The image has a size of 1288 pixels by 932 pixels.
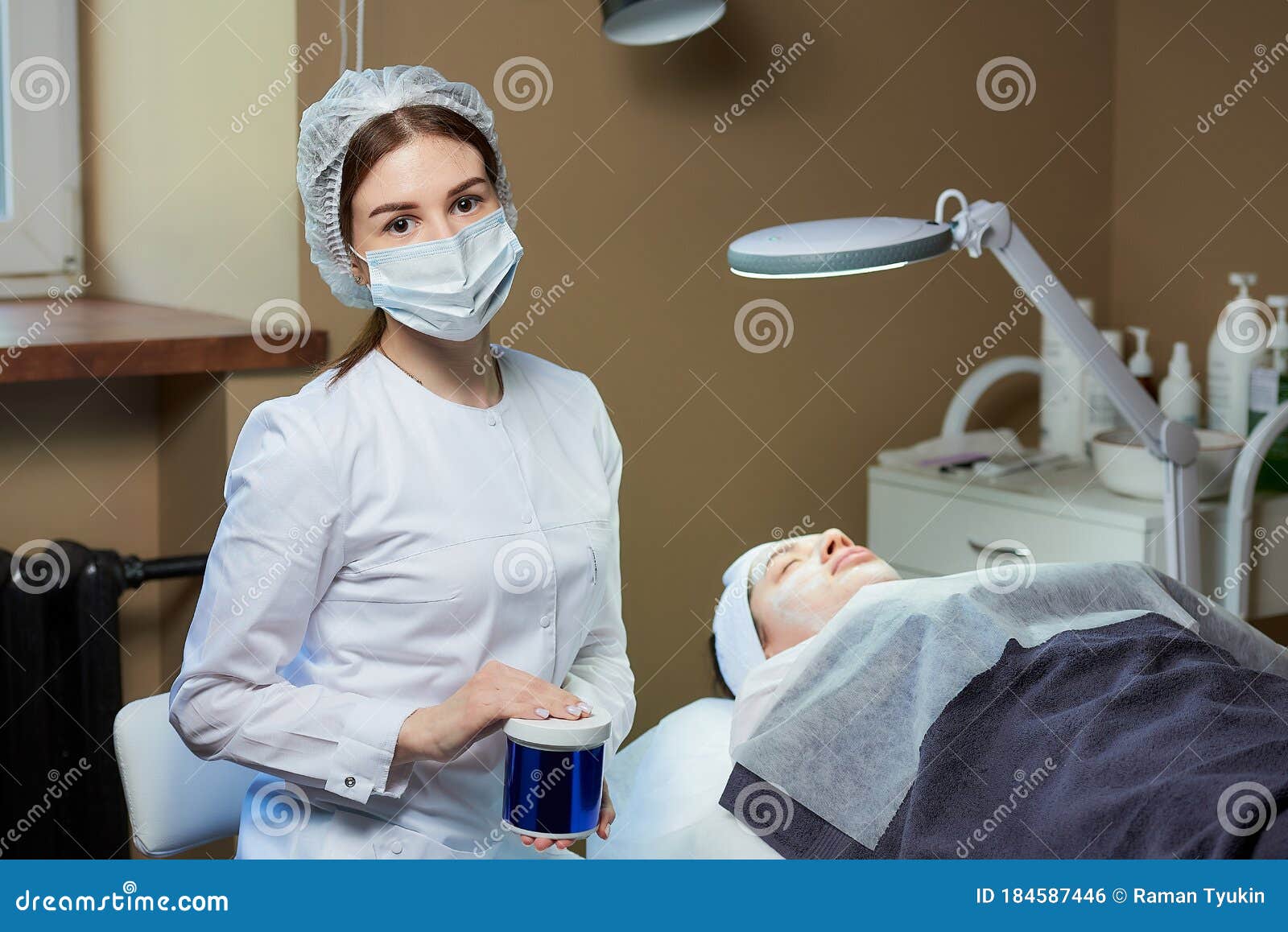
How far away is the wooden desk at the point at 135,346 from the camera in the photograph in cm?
154

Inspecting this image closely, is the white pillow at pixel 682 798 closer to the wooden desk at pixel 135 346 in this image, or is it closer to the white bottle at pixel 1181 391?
the wooden desk at pixel 135 346

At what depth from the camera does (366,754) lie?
41.9 inches

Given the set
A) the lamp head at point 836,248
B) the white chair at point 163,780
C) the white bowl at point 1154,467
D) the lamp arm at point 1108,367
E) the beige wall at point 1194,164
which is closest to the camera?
the white chair at point 163,780

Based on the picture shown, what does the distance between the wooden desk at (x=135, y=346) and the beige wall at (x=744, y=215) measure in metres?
0.08

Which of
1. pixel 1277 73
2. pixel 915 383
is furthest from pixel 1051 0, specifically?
pixel 915 383

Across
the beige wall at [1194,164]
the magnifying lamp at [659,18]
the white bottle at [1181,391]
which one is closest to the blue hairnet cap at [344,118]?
the magnifying lamp at [659,18]

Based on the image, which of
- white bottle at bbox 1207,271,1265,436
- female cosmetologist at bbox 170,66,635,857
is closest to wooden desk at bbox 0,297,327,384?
female cosmetologist at bbox 170,66,635,857

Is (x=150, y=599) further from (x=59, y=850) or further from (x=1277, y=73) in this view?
(x=1277, y=73)

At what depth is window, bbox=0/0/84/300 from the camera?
178 centimetres

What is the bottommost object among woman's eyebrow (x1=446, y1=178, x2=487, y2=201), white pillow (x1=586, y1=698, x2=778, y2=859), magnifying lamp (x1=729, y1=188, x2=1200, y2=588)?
white pillow (x1=586, y1=698, x2=778, y2=859)

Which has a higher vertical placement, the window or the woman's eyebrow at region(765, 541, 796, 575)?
the window

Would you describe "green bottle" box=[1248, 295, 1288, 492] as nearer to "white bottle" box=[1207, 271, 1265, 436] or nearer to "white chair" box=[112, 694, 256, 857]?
"white bottle" box=[1207, 271, 1265, 436]

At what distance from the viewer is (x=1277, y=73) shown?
6.99ft

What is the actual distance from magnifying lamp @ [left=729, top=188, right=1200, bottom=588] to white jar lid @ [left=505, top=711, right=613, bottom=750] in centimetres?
56
